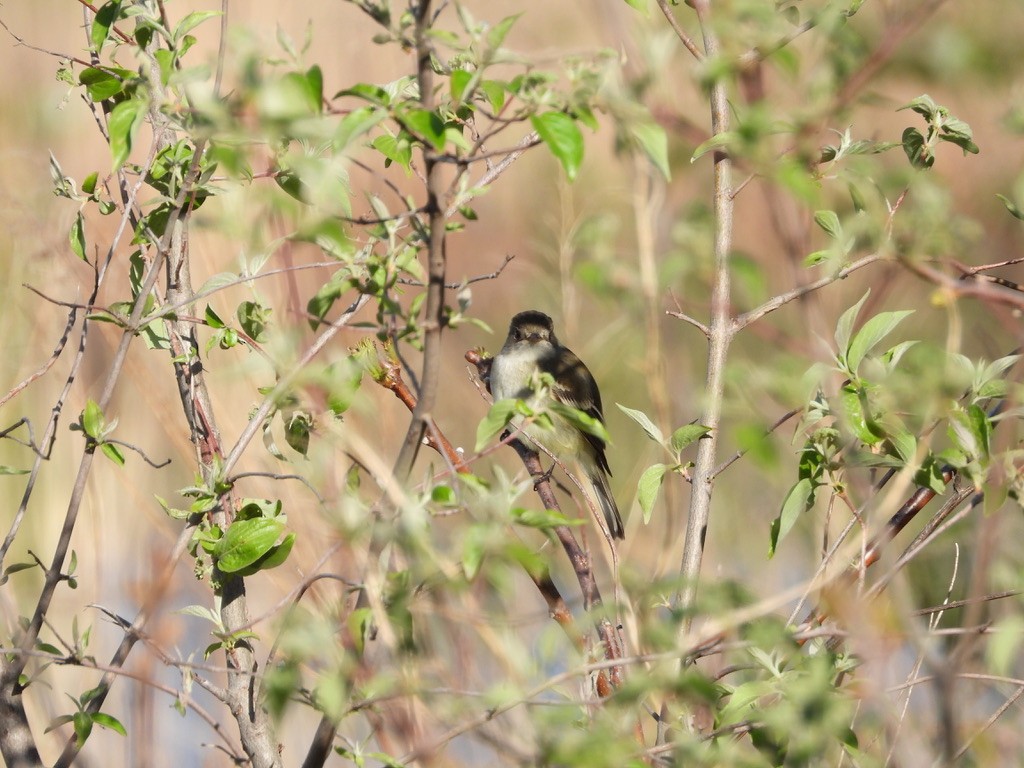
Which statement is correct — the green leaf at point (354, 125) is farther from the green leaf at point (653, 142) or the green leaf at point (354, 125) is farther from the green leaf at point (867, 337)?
the green leaf at point (867, 337)

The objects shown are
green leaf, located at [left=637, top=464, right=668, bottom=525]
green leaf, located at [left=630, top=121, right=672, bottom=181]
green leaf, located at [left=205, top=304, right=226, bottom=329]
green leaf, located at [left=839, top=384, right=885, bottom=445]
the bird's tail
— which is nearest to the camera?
green leaf, located at [left=630, top=121, right=672, bottom=181]

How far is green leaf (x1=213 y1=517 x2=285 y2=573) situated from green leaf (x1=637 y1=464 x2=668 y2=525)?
0.60 m

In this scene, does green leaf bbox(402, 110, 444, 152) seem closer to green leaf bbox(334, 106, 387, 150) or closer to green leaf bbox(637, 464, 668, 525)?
green leaf bbox(334, 106, 387, 150)

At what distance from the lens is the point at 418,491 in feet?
4.78

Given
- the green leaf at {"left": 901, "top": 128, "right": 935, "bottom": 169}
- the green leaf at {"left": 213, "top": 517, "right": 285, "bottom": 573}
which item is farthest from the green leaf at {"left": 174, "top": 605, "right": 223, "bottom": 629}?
the green leaf at {"left": 901, "top": 128, "right": 935, "bottom": 169}

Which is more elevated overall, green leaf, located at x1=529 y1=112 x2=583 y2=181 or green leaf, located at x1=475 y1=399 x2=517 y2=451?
green leaf, located at x1=529 y1=112 x2=583 y2=181

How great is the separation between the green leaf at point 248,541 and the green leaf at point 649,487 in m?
0.60

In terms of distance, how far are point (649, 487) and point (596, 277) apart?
765 millimetres

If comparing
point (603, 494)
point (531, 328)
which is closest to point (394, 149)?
point (531, 328)

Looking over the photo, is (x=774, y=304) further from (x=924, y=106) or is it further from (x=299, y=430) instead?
(x=299, y=430)

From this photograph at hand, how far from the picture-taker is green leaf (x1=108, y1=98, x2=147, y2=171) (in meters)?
1.49

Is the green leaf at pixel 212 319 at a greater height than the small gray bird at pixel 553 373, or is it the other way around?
the small gray bird at pixel 553 373

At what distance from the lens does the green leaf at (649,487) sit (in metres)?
1.95

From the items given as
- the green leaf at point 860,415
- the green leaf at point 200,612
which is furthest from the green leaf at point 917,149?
the green leaf at point 200,612
